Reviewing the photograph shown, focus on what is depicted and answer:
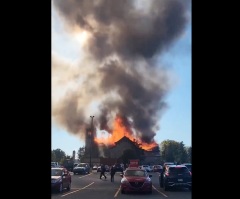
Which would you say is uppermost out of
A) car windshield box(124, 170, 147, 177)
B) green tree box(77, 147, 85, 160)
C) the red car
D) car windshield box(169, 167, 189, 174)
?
green tree box(77, 147, 85, 160)

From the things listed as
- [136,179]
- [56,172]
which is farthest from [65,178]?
[136,179]

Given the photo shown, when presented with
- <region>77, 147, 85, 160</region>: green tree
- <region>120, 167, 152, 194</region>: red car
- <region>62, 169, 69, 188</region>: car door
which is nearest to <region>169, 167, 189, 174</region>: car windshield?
<region>120, 167, 152, 194</region>: red car

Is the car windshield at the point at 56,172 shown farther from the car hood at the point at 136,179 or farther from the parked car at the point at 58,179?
the car hood at the point at 136,179

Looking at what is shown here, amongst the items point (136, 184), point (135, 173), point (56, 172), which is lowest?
point (136, 184)

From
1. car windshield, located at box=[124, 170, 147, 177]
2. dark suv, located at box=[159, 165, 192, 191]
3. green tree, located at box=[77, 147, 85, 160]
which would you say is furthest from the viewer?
green tree, located at box=[77, 147, 85, 160]

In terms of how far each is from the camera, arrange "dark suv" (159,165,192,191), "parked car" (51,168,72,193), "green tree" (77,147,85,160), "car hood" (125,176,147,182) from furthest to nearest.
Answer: "green tree" (77,147,85,160) → "dark suv" (159,165,192,191) → "car hood" (125,176,147,182) → "parked car" (51,168,72,193)

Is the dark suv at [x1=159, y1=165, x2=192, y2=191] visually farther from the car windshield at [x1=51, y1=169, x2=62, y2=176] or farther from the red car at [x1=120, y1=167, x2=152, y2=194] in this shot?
the car windshield at [x1=51, y1=169, x2=62, y2=176]

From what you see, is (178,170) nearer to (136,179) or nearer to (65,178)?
(136,179)

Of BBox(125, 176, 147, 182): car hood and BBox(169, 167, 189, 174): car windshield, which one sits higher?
BBox(169, 167, 189, 174): car windshield

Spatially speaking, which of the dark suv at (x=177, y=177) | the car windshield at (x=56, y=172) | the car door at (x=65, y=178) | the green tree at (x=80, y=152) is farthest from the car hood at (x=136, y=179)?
the green tree at (x=80, y=152)

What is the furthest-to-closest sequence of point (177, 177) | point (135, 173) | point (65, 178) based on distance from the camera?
point (177, 177)
point (65, 178)
point (135, 173)
